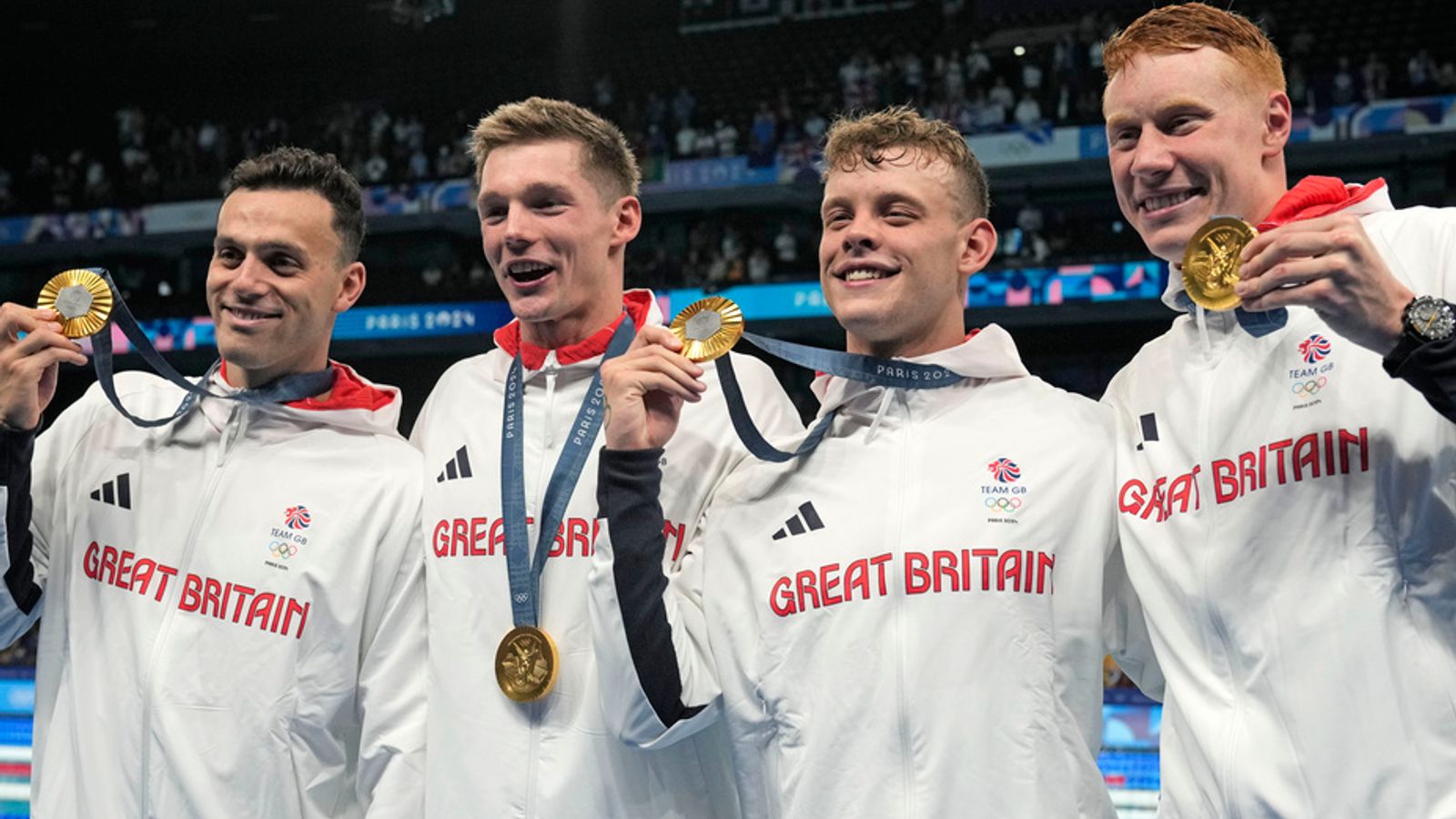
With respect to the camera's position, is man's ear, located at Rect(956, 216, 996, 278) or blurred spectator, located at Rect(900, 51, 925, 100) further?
blurred spectator, located at Rect(900, 51, 925, 100)

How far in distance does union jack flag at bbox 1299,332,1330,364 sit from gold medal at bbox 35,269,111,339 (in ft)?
8.09

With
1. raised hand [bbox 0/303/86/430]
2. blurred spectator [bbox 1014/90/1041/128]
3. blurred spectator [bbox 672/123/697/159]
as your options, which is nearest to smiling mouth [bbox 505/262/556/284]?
raised hand [bbox 0/303/86/430]

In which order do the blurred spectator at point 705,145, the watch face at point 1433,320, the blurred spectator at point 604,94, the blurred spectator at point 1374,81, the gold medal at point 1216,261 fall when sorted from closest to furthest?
the watch face at point 1433,320 < the gold medal at point 1216,261 < the blurred spectator at point 1374,81 < the blurred spectator at point 705,145 < the blurred spectator at point 604,94

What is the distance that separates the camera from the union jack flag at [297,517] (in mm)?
→ 3113

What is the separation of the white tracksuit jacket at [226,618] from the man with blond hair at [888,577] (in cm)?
65

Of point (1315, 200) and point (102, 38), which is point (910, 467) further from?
point (102, 38)

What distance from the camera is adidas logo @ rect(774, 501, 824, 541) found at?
2840 mm

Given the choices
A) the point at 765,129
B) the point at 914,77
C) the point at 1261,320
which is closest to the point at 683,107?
the point at 765,129

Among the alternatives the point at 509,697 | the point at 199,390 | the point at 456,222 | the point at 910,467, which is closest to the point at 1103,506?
the point at 910,467

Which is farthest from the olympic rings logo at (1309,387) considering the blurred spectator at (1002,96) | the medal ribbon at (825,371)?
the blurred spectator at (1002,96)

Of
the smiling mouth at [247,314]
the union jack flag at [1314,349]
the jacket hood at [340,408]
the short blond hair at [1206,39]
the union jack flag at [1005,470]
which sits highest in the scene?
the short blond hair at [1206,39]

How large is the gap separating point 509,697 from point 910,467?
3.17 feet

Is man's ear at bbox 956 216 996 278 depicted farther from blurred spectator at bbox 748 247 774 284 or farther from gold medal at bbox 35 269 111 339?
blurred spectator at bbox 748 247 774 284

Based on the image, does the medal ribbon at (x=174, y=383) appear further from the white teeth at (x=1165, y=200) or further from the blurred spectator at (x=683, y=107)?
the blurred spectator at (x=683, y=107)
